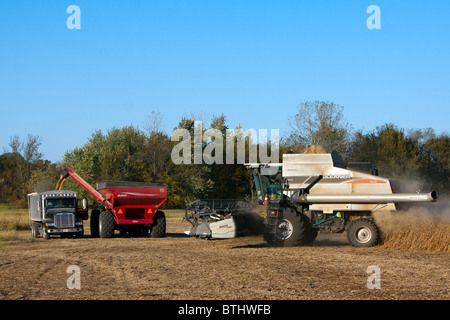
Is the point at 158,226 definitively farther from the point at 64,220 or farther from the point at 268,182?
the point at 268,182

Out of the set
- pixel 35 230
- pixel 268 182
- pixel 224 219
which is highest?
pixel 268 182

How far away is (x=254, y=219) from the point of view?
18250mm

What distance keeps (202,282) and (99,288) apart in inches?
78.4

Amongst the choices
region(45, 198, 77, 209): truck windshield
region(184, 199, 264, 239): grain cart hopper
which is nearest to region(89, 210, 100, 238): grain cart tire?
region(45, 198, 77, 209): truck windshield

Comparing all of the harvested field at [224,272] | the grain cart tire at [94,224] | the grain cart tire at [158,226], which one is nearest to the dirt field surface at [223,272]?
the harvested field at [224,272]

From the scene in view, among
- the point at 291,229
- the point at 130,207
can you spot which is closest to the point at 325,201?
the point at 291,229

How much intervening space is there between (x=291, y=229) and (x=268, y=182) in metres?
1.93

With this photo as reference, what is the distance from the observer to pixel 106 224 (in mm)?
22141

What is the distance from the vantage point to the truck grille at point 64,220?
22234 millimetres

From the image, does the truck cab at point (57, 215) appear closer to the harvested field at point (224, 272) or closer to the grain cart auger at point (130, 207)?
the grain cart auger at point (130, 207)

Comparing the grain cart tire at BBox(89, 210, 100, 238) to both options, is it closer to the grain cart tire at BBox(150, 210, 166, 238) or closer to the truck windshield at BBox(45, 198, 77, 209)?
the truck windshield at BBox(45, 198, 77, 209)

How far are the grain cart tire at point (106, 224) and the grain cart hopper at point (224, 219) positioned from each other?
5248 millimetres

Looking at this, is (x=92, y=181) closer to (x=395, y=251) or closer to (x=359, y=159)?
(x=359, y=159)

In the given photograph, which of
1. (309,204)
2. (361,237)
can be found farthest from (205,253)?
(361,237)
